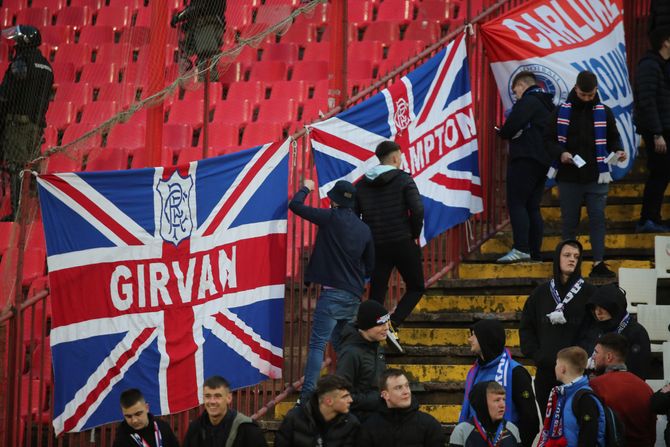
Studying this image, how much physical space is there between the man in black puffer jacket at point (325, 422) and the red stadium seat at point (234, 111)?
7.75m

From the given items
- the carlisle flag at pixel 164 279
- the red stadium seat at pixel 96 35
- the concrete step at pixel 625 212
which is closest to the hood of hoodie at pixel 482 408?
the carlisle flag at pixel 164 279

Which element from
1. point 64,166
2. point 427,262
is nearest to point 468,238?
point 427,262

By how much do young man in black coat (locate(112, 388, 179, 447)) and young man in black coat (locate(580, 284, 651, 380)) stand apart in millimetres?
2723

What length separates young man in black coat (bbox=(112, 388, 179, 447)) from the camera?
8.96 m

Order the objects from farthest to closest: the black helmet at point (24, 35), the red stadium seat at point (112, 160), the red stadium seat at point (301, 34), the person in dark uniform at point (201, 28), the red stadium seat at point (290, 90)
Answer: the red stadium seat at point (301, 34) → the red stadium seat at point (290, 90) → the red stadium seat at point (112, 160) → the black helmet at point (24, 35) → the person in dark uniform at point (201, 28)

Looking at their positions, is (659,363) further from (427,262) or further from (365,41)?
(365,41)

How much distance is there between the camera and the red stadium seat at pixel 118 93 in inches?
536

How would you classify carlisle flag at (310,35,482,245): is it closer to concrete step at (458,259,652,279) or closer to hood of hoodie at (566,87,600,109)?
concrete step at (458,259,652,279)

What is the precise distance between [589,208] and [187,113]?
242 inches

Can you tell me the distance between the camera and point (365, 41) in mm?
17031

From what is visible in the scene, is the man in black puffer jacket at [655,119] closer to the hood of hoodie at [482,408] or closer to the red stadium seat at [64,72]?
the hood of hoodie at [482,408]

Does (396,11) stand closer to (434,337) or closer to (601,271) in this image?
(601,271)

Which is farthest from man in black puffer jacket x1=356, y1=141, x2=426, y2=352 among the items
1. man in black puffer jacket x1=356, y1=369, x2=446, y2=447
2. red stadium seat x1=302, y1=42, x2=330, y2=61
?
red stadium seat x1=302, y1=42, x2=330, y2=61

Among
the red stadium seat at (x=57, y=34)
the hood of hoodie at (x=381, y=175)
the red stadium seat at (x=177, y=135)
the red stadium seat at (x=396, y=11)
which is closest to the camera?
the hood of hoodie at (x=381, y=175)
